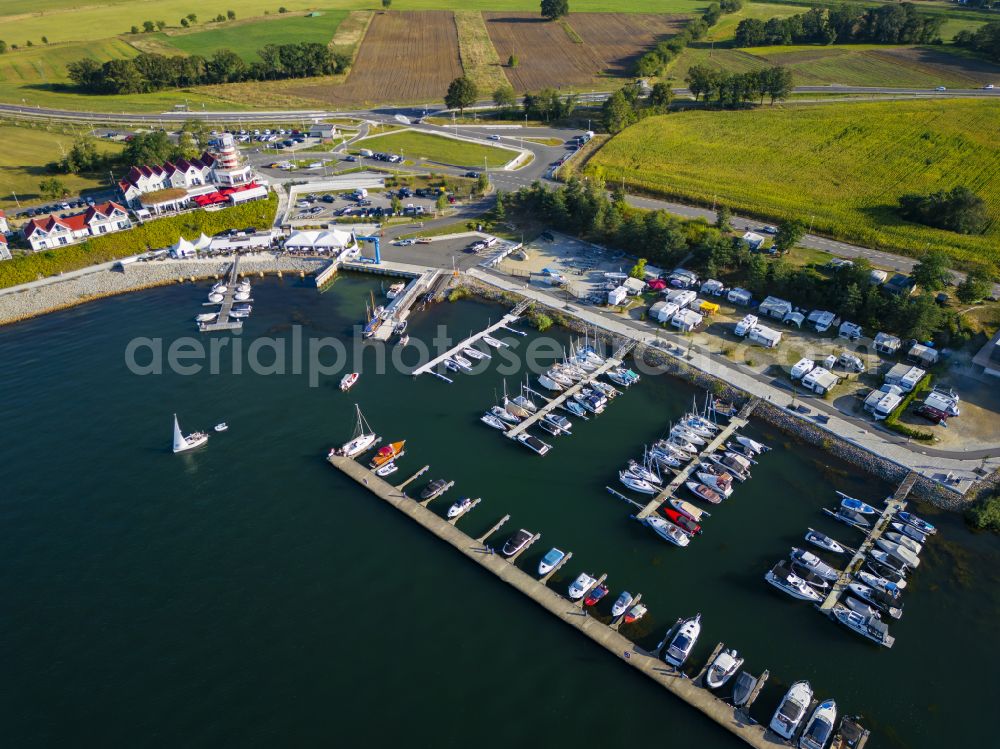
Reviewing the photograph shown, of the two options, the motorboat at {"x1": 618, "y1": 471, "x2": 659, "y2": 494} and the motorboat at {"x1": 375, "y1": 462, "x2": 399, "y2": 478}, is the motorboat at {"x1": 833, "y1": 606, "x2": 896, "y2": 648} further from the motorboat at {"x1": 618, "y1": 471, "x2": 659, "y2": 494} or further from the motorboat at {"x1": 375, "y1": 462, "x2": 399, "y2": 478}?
the motorboat at {"x1": 375, "y1": 462, "x2": 399, "y2": 478}

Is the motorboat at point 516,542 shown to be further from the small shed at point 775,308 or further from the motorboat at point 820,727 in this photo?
the small shed at point 775,308

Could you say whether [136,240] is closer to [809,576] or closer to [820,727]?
[809,576]

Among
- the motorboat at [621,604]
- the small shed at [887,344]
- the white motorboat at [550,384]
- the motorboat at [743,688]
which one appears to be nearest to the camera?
the motorboat at [743,688]

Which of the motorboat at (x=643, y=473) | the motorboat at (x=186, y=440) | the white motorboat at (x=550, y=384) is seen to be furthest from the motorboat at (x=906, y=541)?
the motorboat at (x=186, y=440)

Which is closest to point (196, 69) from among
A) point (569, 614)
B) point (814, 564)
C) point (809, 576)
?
point (569, 614)

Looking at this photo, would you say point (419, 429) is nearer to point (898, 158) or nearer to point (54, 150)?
point (898, 158)

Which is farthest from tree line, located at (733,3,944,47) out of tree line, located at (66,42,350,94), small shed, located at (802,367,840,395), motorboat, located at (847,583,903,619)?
motorboat, located at (847,583,903,619)
